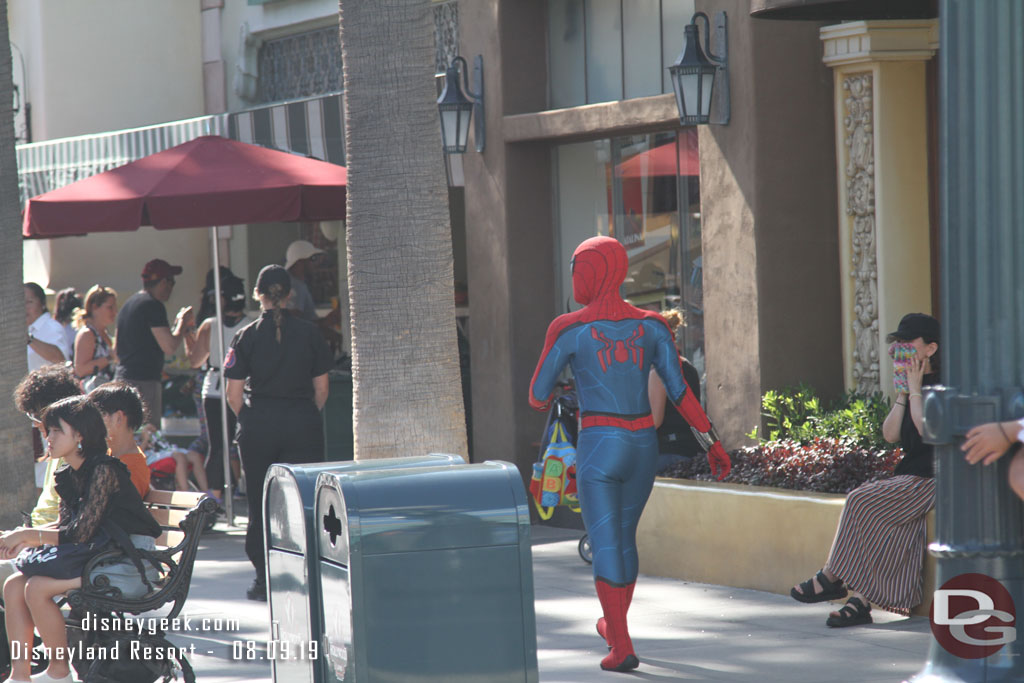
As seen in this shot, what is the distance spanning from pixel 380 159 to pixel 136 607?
2.20 meters

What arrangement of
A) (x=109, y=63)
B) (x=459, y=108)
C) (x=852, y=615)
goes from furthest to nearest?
(x=109, y=63)
(x=459, y=108)
(x=852, y=615)

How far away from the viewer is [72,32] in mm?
16812

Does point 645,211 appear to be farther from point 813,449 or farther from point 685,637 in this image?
point 685,637

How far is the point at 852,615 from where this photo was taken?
7430mm

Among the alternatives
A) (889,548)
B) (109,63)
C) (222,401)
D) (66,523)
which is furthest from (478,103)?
(109,63)

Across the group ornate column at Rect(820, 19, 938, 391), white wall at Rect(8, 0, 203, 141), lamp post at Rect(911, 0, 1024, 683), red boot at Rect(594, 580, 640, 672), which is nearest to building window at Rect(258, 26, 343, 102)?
white wall at Rect(8, 0, 203, 141)

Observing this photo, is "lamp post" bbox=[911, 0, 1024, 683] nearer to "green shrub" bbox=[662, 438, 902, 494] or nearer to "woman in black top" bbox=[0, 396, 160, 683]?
"green shrub" bbox=[662, 438, 902, 494]

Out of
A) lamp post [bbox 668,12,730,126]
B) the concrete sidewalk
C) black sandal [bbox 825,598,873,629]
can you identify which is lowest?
the concrete sidewalk

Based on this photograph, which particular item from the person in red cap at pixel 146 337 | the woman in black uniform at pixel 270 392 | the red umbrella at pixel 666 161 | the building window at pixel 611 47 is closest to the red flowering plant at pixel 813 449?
the red umbrella at pixel 666 161

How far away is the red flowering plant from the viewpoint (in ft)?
27.3

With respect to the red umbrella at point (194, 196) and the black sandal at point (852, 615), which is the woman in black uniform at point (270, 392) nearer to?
the red umbrella at point (194, 196)

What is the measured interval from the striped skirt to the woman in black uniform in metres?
3.23

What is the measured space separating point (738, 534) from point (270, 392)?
2.86 m

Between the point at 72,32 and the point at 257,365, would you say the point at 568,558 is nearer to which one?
the point at 257,365
